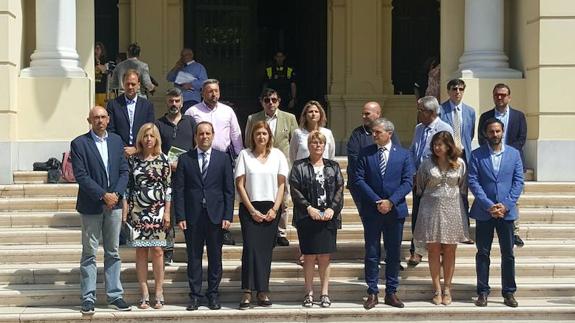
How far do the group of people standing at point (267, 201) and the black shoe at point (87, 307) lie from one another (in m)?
0.05

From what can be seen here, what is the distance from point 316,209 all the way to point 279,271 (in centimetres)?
102

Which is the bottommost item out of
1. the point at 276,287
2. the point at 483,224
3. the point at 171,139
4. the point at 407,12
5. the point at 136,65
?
the point at 276,287

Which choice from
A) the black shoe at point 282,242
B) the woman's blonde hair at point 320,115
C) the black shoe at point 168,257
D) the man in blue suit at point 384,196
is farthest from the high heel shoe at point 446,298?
the black shoe at point 168,257

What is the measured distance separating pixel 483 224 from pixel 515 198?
0.39m

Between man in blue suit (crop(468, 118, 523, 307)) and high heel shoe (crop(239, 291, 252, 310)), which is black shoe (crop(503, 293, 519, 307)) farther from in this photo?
high heel shoe (crop(239, 291, 252, 310))

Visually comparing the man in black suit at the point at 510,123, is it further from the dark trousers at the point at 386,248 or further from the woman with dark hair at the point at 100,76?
the woman with dark hair at the point at 100,76

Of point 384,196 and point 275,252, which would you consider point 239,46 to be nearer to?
point 275,252

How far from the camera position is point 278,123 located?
11.0m

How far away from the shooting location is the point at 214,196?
982cm

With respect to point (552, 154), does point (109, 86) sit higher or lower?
higher

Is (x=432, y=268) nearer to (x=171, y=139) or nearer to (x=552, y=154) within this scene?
(x=171, y=139)

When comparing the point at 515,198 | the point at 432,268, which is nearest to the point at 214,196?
the point at 432,268

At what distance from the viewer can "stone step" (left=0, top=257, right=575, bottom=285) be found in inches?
408

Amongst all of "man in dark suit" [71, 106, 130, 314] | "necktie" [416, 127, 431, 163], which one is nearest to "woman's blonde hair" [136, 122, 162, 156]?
"man in dark suit" [71, 106, 130, 314]
